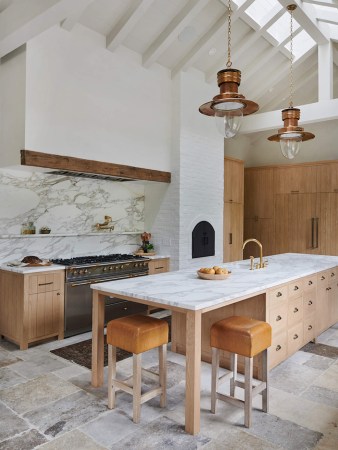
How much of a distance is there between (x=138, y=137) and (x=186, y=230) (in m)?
1.67

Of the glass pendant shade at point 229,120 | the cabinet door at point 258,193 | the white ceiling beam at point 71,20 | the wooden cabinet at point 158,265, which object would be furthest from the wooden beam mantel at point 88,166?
the cabinet door at point 258,193

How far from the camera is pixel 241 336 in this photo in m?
2.68

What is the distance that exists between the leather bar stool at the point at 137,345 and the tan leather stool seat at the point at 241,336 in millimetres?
416

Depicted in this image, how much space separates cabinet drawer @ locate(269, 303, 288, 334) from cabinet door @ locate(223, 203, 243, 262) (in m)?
3.53

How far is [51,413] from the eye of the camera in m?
2.79

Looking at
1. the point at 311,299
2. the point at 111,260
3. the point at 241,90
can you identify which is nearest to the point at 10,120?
the point at 111,260

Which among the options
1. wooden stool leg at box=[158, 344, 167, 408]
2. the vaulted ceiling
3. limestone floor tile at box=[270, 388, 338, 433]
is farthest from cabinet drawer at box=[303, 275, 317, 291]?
the vaulted ceiling

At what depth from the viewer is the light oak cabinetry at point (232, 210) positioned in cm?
722

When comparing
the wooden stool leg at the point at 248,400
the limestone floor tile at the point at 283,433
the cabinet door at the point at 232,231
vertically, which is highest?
the cabinet door at the point at 232,231

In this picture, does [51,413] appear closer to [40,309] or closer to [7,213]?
[40,309]

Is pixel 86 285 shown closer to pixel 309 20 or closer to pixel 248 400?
pixel 248 400

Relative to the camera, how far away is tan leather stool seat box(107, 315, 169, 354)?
2652 millimetres

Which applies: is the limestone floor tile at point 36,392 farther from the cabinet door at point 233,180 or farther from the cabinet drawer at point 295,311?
the cabinet door at point 233,180

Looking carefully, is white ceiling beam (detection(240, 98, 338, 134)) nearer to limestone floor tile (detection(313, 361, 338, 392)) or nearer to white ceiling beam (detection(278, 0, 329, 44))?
white ceiling beam (detection(278, 0, 329, 44))
